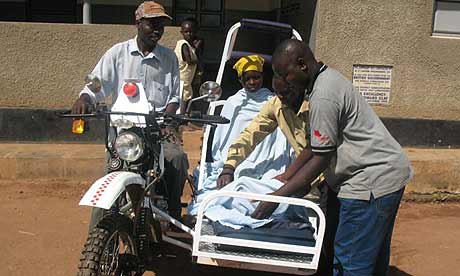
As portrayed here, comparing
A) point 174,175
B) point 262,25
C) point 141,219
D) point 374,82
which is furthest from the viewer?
point 374,82

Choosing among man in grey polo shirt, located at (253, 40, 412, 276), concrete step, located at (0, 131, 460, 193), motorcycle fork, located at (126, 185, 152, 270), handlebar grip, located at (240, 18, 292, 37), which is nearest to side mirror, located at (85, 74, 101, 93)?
motorcycle fork, located at (126, 185, 152, 270)

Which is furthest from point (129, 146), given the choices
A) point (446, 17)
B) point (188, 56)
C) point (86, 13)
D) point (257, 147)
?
point (446, 17)

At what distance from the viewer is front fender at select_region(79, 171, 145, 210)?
267 centimetres

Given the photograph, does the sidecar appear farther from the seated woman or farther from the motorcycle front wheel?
the seated woman

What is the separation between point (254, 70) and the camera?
4.43 m

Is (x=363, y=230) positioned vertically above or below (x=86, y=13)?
below

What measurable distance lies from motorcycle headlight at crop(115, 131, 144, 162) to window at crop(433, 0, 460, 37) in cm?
532

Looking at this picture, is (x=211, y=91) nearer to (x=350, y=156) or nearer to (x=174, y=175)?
(x=174, y=175)

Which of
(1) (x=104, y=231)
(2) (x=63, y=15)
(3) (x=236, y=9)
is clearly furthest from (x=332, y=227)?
(2) (x=63, y=15)

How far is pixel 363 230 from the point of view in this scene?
8.91 ft

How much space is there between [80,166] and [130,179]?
325cm

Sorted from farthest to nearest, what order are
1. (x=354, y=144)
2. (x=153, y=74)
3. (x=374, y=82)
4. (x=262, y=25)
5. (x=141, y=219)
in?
(x=374, y=82) < (x=262, y=25) < (x=153, y=74) < (x=141, y=219) < (x=354, y=144)

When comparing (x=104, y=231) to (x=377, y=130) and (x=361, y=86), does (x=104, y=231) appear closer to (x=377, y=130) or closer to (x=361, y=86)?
(x=377, y=130)

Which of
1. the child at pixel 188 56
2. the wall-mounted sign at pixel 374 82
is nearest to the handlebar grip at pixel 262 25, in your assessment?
the child at pixel 188 56
